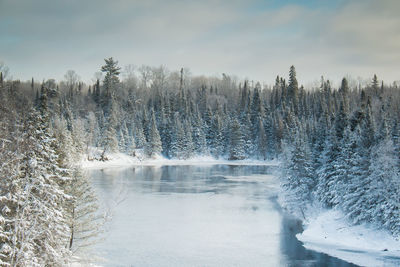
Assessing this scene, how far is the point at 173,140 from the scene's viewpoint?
11031 centimetres

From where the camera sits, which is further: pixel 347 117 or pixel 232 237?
pixel 347 117

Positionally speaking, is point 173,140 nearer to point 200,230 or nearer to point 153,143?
point 153,143

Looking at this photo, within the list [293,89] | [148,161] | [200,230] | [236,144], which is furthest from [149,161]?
[200,230]

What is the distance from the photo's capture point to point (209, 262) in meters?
23.8

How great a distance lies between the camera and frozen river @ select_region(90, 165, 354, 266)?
24375 mm

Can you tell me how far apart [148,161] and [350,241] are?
78531 millimetres

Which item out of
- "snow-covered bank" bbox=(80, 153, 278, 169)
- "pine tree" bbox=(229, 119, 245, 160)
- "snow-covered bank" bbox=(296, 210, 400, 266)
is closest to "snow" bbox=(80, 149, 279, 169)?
"snow-covered bank" bbox=(80, 153, 278, 169)

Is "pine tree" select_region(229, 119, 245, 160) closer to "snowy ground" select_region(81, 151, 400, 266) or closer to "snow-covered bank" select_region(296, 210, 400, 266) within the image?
"snowy ground" select_region(81, 151, 400, 266)

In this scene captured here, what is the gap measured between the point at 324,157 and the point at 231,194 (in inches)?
644

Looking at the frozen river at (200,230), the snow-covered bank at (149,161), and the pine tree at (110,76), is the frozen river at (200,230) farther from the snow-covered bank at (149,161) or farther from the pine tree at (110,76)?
the pine tree at (110,76)

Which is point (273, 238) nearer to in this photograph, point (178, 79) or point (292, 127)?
point (292, 127)

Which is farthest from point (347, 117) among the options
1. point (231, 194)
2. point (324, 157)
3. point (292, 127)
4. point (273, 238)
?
point (292, 127)

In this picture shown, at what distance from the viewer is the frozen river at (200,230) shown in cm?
2438

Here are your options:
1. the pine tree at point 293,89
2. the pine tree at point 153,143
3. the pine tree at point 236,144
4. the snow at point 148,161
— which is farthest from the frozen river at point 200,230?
the pine tree at point 293,89
